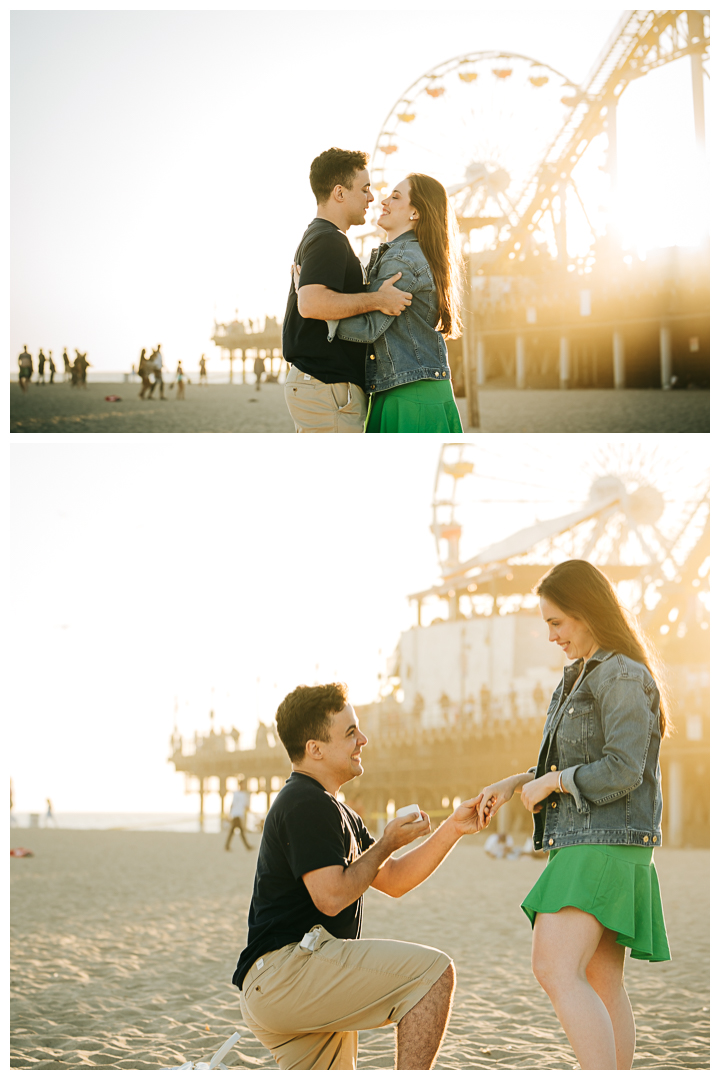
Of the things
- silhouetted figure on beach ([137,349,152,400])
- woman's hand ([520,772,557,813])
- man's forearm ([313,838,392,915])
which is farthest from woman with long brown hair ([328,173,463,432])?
silhouetted figure on beach ([137,349,152,400])

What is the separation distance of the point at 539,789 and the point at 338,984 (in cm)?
80

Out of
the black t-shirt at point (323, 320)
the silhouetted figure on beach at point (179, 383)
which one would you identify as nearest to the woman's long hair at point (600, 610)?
the black t-shirt at point (323, 320)

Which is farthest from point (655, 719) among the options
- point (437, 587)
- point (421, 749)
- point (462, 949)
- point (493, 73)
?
point (437, 587)

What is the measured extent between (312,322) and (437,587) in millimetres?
36388

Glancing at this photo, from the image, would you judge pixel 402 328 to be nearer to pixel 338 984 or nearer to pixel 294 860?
pixel 294 860

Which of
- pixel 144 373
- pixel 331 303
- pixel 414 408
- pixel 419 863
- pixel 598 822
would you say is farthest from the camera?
pixel 144 373

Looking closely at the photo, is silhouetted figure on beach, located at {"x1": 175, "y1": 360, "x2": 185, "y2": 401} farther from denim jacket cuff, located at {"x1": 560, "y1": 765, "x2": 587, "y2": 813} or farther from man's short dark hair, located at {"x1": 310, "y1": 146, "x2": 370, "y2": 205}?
denim jacket cuff, located at {"x1": 560, "y1": 765, "x2": 587, "y2": 813}

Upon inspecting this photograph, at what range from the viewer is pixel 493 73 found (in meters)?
29.3

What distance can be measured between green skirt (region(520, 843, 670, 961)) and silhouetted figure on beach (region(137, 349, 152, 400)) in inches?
1003

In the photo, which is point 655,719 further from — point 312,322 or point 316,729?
point 312,322

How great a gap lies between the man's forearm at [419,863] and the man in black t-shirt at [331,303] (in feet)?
5.67

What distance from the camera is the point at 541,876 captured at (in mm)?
3314

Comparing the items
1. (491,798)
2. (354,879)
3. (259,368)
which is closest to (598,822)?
(491,798)

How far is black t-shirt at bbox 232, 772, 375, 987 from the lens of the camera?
10.4 ft
